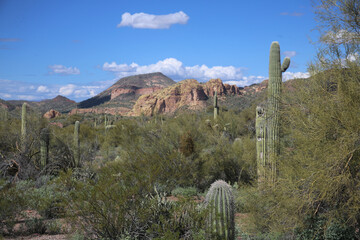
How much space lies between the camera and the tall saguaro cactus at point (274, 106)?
915cm

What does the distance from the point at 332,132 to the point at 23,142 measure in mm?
12731

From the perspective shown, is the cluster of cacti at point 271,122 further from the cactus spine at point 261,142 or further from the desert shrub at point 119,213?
the desert shrub at point 119,213

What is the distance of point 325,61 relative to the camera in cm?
779

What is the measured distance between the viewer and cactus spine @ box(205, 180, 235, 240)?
635 cm

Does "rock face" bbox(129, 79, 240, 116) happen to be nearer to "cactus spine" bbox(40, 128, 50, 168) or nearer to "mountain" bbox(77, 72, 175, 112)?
"mountain" bbox(77, 72, 175, 112)

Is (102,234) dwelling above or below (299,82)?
below

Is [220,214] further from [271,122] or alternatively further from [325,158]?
[271,122]

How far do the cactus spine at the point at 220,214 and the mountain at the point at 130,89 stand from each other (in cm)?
8393

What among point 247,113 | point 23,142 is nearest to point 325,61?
point 23,142

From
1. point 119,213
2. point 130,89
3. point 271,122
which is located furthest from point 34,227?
point 130,89

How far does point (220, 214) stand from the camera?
638cm

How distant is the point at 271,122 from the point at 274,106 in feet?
1.50

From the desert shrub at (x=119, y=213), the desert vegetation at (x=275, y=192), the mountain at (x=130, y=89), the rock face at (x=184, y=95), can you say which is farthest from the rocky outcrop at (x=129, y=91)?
the desert shrub at (x=119, y=213)

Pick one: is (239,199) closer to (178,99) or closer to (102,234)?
(102,234)
